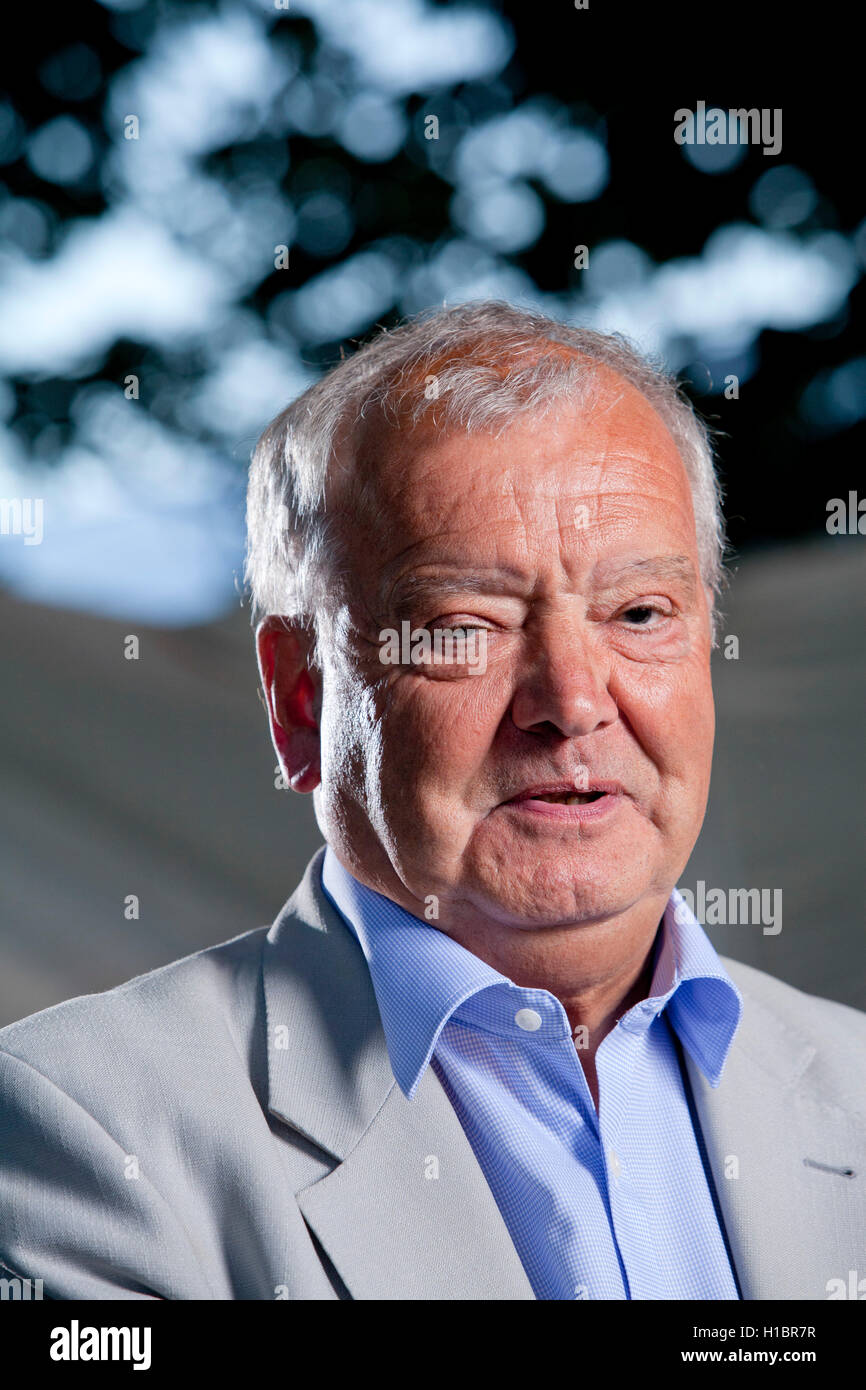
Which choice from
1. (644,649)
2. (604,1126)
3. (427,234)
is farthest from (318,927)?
(427,234)

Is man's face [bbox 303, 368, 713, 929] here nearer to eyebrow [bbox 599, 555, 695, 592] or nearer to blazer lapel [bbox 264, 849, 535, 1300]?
eyebrow [bbox 599, 555, 695, 592]

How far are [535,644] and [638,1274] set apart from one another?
690mm

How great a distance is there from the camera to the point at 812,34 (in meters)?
3.15

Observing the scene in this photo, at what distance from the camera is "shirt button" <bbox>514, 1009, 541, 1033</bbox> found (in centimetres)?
128

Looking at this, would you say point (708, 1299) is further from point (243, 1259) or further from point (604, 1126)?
point (243, 1259)

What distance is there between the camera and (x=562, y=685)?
126 cm

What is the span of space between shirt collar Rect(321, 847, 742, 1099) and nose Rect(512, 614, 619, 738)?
277mm

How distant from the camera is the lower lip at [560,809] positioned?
1279 millimetres

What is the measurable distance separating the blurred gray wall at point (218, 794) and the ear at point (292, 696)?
159 centimetres

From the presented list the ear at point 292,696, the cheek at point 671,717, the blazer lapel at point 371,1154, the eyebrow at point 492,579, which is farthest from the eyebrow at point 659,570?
the blazer lapel at point 371,1154

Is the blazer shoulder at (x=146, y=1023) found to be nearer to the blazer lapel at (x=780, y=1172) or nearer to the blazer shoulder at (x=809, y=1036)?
the blazer lapel at (x=780, y=1172)

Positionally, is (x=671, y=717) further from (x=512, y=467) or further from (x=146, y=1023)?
(x=146, y=1023)

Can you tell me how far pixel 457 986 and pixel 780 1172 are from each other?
48 centimetres

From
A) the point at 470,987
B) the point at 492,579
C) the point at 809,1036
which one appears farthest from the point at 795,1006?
the point at 492,579
